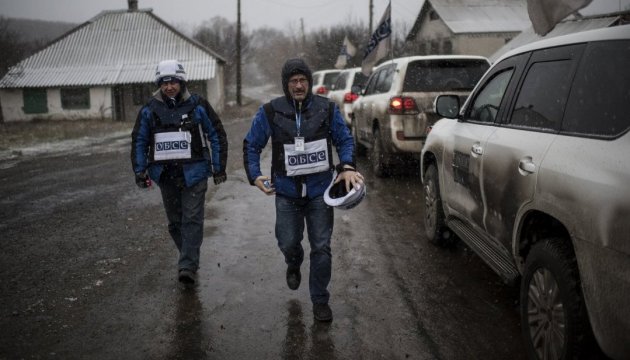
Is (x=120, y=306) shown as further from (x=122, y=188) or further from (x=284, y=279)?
(x=122, y=188)

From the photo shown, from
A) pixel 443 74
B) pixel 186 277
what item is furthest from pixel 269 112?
pixel 443 74

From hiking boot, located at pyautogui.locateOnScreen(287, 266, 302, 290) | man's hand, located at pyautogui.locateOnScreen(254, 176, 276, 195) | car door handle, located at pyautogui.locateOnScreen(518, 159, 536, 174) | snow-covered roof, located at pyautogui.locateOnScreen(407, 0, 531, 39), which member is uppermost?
snow-covered roof, located at pyautogui.locateOnScreen(407, 0, 531, 39)

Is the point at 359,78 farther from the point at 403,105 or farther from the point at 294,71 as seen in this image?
the point at 294,71

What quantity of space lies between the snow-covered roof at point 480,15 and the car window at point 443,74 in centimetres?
3024

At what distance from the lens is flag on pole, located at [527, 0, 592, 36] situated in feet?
11.7

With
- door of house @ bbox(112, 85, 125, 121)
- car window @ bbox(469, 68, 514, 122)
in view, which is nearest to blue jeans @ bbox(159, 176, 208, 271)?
car window @ bbox(469, 68, 514, 122)

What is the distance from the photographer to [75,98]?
29125mm

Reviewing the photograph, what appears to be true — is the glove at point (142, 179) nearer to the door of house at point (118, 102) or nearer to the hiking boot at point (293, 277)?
the hiking boot at point (293, 277)

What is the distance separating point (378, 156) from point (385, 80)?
1.33m

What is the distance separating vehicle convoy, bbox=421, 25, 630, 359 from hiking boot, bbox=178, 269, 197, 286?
2.25 m

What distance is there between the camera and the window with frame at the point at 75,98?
2898 cm

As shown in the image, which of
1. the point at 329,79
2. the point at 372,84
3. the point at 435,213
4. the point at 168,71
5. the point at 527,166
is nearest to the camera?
the point at 527,166

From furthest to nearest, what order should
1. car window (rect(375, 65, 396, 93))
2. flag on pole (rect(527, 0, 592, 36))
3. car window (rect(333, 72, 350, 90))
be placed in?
car window (rect(333, 72, 350, 90)) < car window (rect(375, 65, 396, 93)) < flag on pole (rect(527, 0, 592, 36))

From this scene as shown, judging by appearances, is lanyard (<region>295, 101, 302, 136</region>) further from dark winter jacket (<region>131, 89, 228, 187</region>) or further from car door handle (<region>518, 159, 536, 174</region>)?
car door handle (<region>518, 159, 536, 174</region>)
